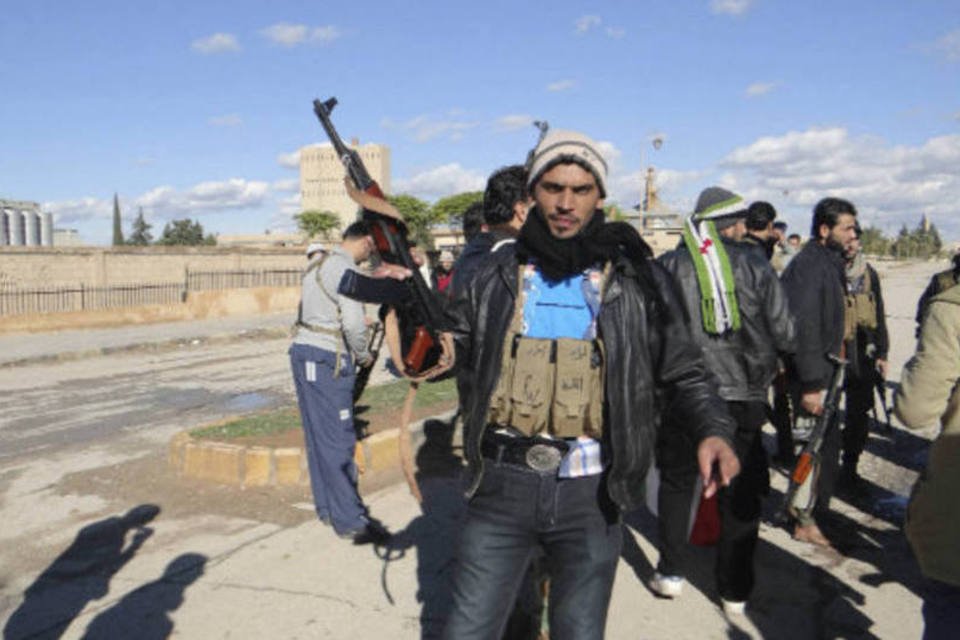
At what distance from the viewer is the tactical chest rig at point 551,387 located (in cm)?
226

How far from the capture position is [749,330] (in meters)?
3.93

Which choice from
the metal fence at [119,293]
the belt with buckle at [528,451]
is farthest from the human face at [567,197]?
the metal fence at [119,293]

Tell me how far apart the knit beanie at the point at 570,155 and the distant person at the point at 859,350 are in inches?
145

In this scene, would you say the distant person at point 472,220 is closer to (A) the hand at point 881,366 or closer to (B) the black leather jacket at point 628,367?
(B) the black leather jacket at point 628,367

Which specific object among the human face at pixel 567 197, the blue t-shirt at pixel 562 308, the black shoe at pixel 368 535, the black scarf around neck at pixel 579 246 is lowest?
the black shoe at pixel 368 535

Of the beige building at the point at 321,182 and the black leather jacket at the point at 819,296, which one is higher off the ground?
the beige building at the point at 321,182

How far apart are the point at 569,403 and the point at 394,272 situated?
1.82 metres

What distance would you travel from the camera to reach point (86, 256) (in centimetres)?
2417

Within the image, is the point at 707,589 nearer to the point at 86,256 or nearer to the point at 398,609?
the point at 398,609

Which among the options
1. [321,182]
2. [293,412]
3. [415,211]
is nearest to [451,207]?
[415,211]

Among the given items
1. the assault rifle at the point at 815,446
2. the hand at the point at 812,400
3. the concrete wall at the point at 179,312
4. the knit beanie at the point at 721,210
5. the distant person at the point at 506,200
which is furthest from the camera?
the concrete wall at the point at 179,312

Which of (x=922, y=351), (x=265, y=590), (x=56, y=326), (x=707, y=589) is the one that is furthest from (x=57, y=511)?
(x=56, y=326)

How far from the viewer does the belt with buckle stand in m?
2.28

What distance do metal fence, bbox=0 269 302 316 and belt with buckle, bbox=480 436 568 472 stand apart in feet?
67.1
